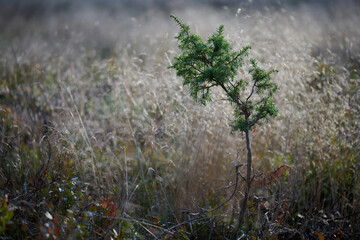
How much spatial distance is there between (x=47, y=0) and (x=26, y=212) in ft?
40.5

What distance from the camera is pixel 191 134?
2.39 meters

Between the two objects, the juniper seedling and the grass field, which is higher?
the juniper seedling

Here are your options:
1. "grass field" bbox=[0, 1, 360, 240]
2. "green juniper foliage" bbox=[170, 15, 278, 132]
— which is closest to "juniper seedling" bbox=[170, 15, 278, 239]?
"green juniper foliage" bbox=[170, 15, 278, 132]

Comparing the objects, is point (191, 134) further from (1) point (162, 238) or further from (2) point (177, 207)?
(1) point (162, 238)

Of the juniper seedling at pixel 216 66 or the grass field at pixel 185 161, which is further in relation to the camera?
the grass field at pixel 185 161

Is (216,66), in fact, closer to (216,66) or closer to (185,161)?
(216,66)

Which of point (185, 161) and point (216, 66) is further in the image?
point (185, 161)

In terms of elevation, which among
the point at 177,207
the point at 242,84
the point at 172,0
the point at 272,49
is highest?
the point at 172,0

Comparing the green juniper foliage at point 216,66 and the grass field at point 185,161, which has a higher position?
the green juniper foliage at point 216,66

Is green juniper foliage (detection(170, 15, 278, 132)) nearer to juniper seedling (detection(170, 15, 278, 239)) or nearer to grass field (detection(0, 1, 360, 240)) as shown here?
juniper seedling (detection(170, 15, 278, 239))

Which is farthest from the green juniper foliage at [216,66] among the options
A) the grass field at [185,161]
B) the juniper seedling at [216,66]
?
the grass field at [185,161]

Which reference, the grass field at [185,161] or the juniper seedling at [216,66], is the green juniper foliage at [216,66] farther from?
the grass field at [185,161]

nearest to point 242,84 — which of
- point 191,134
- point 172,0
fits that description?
point 191,134

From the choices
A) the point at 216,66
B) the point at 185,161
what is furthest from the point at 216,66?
the point at 185,161
